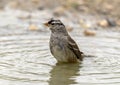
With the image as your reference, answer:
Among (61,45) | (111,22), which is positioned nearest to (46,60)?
(61,45)

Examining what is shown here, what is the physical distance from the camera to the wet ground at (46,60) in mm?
7871

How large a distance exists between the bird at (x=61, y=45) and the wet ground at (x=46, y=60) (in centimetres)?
17

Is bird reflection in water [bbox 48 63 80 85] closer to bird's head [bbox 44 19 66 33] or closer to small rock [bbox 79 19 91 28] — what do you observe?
bird's head [bbox 44 19 66 33]

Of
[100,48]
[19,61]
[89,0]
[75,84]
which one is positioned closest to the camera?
[75,84]

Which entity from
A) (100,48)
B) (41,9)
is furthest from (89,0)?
(100,48)

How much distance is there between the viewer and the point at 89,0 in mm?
14656

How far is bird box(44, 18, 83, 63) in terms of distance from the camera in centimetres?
913

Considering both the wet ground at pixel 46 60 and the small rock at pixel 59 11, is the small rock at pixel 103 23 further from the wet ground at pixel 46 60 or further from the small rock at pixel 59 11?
the small rock at pixel 59 11

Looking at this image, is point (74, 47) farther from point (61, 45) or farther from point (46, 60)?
point (46, 60)

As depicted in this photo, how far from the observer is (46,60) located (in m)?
9.38

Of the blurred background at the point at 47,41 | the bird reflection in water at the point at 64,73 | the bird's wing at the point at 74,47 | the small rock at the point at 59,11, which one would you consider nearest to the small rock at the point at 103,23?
the blurred background at the point at 47,41

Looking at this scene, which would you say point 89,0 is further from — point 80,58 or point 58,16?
point 80,58

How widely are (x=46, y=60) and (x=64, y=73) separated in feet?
3.37

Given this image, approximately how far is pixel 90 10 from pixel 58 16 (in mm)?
1059
